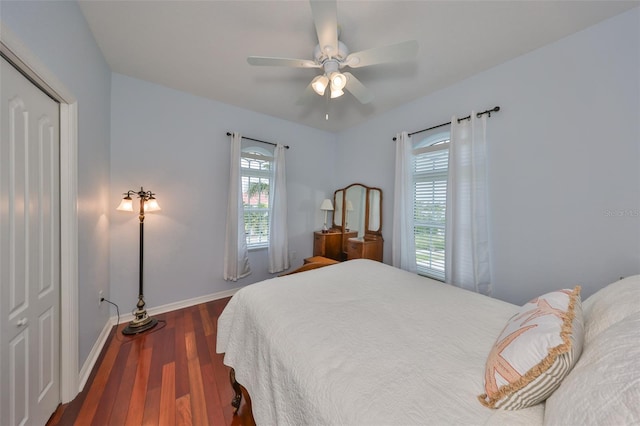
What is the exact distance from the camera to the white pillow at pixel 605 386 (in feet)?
1.38

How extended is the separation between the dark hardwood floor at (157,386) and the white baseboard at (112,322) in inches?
1.7

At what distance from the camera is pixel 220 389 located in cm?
155

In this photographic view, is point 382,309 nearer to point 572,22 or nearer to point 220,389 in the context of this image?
point 220,389

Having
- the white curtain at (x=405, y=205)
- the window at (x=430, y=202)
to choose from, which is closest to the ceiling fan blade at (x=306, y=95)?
the white curtain at (x=405, y=205)

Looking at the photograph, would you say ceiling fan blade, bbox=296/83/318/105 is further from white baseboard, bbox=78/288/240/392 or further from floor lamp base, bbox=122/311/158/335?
floor lamp base, bbox=122/311/158/335

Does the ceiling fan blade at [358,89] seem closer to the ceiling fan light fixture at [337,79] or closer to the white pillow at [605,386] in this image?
the ceiling fan light fixture at [337,79]

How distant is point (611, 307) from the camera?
802 millimetres

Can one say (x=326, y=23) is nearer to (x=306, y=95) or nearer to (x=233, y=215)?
(x=306, y=95)

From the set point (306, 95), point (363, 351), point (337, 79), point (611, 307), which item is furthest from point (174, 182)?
point (611, 307)

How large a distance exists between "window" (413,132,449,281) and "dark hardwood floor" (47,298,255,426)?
90.2 inches

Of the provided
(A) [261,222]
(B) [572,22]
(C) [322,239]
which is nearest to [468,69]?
(B) [572,22]

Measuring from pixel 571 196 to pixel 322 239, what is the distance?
2.72m

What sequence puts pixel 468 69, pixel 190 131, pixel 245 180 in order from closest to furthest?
pixel 468 69
pixel 190 131
pixel 245 180

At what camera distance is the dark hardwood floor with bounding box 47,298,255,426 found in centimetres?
134
